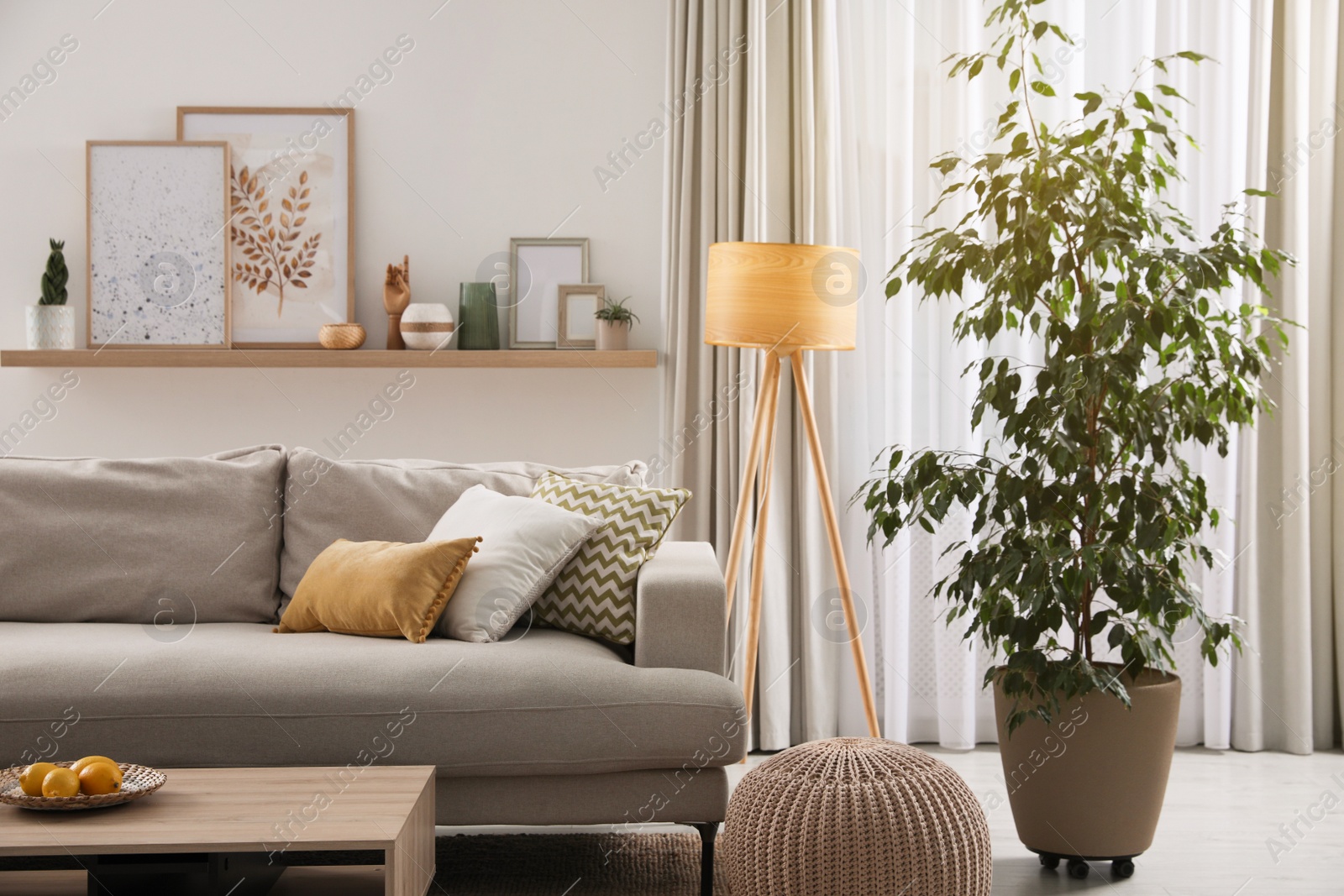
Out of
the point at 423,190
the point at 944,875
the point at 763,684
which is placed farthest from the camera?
the point at 423,190

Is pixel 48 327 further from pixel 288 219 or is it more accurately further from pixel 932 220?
pixel 932 220

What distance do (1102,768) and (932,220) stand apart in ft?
5.61

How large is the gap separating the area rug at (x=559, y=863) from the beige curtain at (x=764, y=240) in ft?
3.02

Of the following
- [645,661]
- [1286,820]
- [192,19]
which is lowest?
[1286,820]

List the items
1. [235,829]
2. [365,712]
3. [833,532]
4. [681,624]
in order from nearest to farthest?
[235,829], [365,712], [681,624], [833,532]

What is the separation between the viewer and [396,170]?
3.59m

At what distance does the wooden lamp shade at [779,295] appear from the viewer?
9.20 feet

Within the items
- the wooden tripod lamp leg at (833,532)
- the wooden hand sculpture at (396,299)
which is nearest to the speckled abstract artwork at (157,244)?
the wooden hand sculpture at (396,299)


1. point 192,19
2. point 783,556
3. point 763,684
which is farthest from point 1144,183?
point 192,19

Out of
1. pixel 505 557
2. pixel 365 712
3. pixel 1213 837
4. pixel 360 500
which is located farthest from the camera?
pixel 360 500

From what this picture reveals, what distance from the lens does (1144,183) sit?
233 cm

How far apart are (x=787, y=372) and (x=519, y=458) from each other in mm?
909

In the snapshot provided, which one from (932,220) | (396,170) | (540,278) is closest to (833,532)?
(932,220)

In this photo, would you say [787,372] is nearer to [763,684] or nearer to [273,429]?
[763,684]
